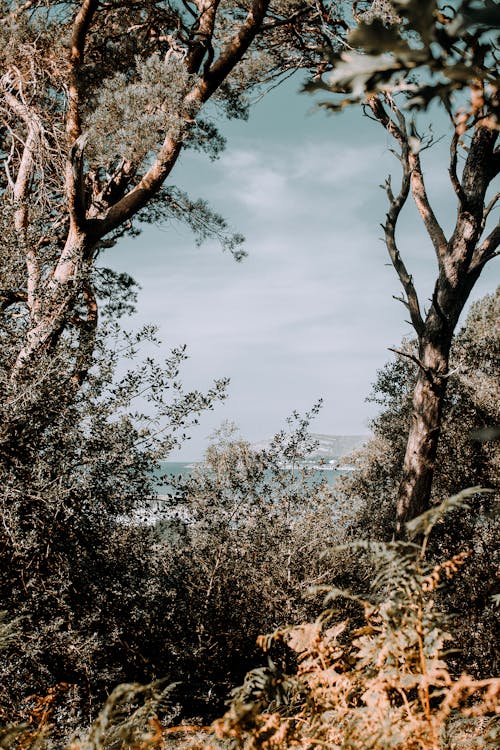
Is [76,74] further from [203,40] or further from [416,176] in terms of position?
[416,176]

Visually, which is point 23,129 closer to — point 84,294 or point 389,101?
point 84,294

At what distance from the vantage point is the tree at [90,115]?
4.95 m

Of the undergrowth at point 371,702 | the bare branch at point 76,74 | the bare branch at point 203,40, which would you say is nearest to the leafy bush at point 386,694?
the undergrowth at point 371,702

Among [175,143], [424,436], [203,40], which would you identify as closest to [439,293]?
[424,436]

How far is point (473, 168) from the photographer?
650cm

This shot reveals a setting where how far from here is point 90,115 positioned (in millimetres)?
5684

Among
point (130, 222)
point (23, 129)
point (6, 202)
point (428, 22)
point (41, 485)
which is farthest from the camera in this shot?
point (130, 222)

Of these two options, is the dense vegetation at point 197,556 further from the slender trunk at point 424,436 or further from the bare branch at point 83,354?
the slender trunk at point 424,436

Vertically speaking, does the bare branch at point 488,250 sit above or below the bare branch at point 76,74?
below

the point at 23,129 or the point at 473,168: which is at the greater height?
the point at 23,129

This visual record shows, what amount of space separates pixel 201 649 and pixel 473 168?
21.7 feet

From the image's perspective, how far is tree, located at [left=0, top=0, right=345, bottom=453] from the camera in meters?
4.95

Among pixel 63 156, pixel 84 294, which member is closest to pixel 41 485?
pixel 84 294

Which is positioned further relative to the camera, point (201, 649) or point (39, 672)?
point (201, 649)
